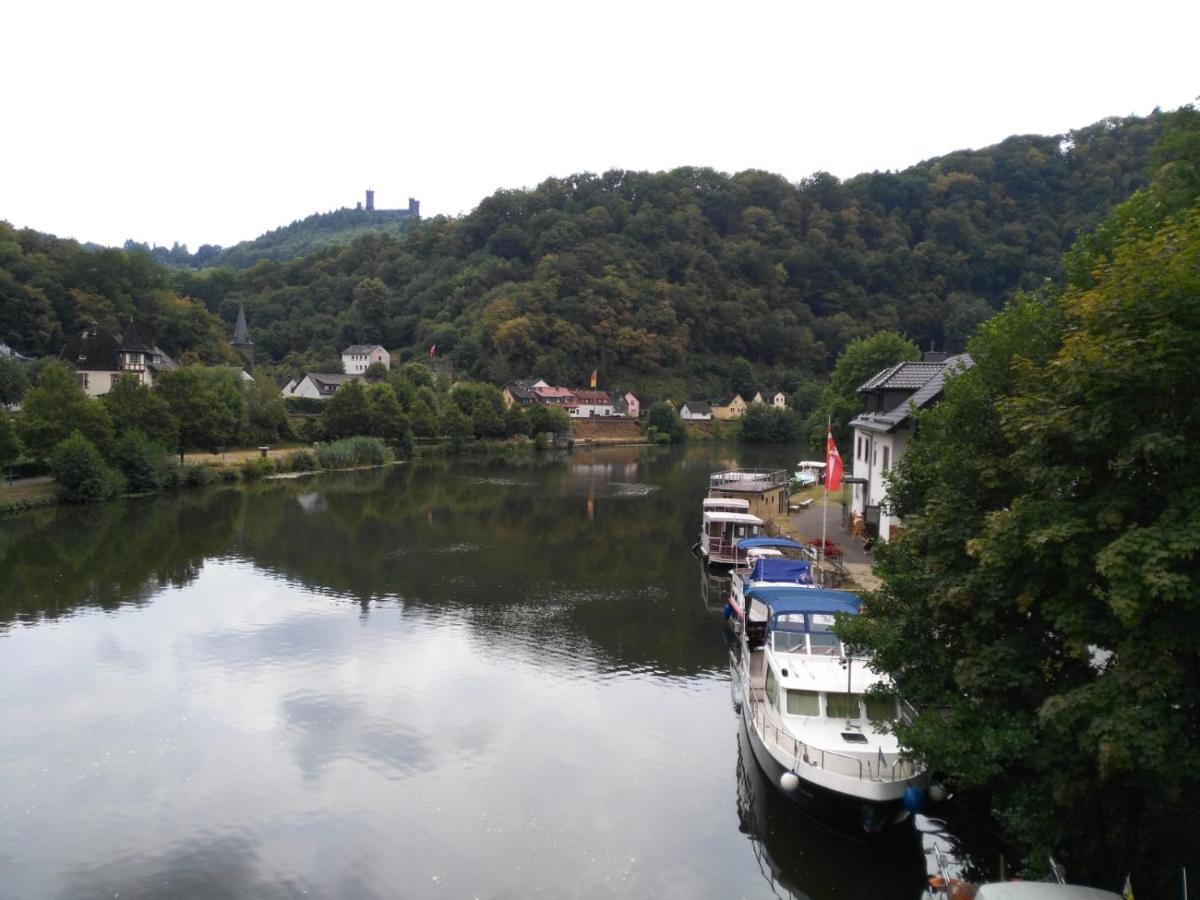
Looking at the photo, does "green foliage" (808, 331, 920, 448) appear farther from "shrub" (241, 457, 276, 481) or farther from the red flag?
"shrub" (241, 457, 276, 481)

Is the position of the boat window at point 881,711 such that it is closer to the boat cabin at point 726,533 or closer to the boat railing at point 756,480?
the boat cabin at point 726,533

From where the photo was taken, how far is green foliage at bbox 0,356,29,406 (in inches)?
2618

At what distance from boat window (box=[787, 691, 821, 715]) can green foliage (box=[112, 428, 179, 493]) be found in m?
47.3

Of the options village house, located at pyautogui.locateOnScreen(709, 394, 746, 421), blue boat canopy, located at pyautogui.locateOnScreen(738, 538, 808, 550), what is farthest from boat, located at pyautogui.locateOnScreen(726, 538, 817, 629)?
village house, located at pyautogui.locateOnScreen(709, 394, 746, 421)

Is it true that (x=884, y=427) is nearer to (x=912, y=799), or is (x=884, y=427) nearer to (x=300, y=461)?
(x=912, y=799)

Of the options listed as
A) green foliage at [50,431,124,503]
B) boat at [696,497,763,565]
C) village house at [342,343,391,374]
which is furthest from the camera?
village house at [342,343,391,374]

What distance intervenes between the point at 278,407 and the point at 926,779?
6800 cm

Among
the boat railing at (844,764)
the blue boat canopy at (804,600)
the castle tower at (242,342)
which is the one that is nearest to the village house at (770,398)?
the castle tower at (242,342)

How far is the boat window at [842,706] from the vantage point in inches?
616

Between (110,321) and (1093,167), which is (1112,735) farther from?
(1093,167)

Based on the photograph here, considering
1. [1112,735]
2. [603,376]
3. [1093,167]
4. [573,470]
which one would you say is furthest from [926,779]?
[1093,167]

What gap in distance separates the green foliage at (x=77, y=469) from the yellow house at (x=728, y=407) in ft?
289

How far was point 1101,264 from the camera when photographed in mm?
11312

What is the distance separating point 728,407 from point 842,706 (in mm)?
113077
